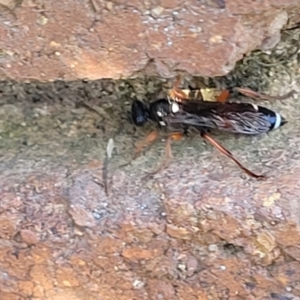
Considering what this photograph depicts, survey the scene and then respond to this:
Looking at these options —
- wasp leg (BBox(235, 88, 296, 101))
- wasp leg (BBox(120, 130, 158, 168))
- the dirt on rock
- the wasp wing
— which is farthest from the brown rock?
wasp leg (BBox(235, 88, 296, 101))

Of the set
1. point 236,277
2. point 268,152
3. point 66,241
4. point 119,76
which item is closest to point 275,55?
point 268,152

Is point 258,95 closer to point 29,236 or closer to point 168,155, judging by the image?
point 168,155

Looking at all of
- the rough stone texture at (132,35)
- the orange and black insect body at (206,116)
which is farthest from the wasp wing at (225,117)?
the rough stone texture at (132,35)

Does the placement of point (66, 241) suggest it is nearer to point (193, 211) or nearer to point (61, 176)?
point (61, 176)

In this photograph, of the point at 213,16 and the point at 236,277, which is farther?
the point at 236,277

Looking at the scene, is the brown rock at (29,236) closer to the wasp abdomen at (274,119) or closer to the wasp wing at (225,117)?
the wasp wing at (225,117)
